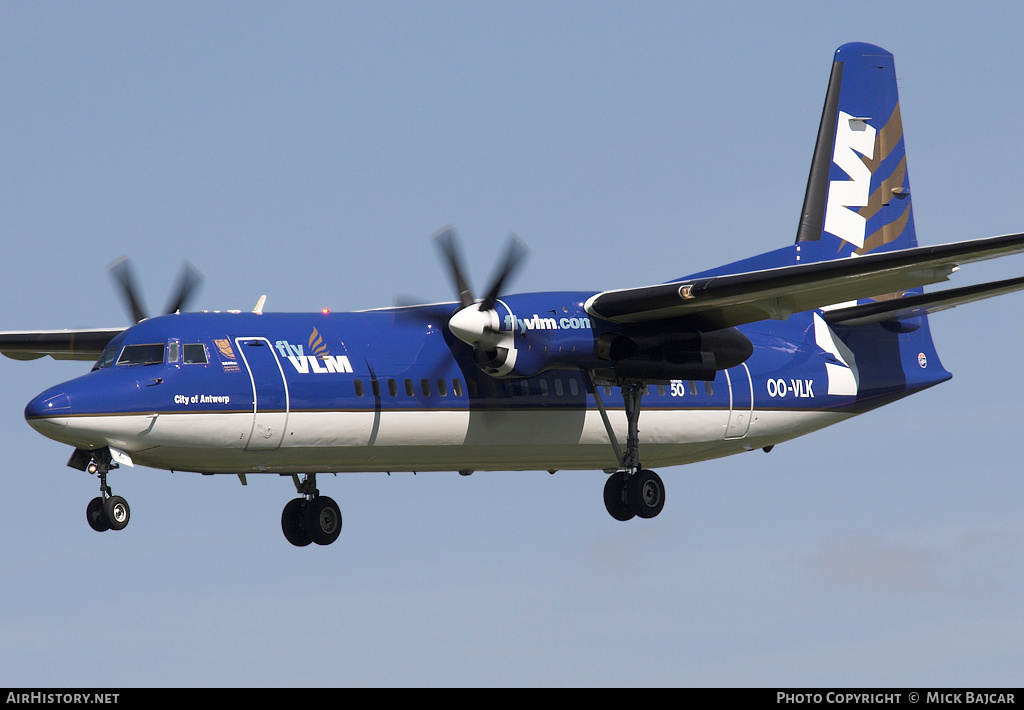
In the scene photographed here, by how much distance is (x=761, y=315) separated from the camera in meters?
23.4

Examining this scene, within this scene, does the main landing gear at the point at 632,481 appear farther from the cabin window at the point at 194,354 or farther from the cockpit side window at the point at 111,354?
the cockpit side window at the point at 111,354

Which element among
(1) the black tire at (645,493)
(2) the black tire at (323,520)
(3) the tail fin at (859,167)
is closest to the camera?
(2) the black tire at (323,520)

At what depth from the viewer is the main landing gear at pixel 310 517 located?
23.0 meters

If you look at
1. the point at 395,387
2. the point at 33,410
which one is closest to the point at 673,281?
the point at 395,387

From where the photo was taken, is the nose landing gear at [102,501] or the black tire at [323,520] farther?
the black tire at [323,520]

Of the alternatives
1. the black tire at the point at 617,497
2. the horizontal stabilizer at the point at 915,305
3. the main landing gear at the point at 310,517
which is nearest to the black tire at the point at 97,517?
the main landing gear at the point at 310,517

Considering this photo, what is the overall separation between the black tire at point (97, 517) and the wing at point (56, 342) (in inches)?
200

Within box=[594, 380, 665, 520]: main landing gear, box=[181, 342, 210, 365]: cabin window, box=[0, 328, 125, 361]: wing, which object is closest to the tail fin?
box=[594, 380, 665, 520]: main landing gear

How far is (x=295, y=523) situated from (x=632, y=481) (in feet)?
17.0

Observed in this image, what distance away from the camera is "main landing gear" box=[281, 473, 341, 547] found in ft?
75.6
